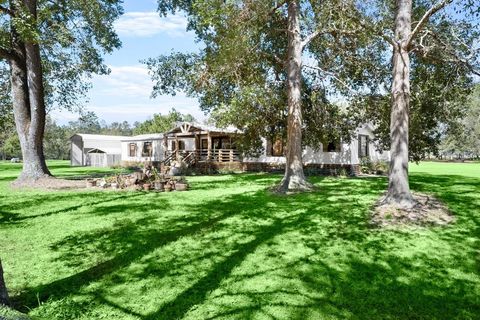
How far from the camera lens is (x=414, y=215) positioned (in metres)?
9.13

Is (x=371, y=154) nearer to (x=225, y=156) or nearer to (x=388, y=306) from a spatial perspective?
(x=225, y=156)

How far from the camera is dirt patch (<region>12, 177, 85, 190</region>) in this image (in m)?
16.7

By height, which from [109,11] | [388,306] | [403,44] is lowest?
[388,306]

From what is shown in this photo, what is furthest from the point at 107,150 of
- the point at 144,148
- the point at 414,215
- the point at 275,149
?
the point at 414,215

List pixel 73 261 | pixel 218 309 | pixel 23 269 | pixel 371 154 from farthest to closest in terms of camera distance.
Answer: pixel 371 154 < pixel 73 261 < pixel 23 269 < pixel 218 309

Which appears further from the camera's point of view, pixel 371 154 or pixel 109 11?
pixel 371 154

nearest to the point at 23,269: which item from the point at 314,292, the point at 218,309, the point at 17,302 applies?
the point at 17,302

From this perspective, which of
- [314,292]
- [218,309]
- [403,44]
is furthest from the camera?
[403,44]

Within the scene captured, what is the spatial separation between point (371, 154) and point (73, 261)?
87.1 feet

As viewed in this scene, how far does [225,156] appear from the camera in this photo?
31281 millimetres

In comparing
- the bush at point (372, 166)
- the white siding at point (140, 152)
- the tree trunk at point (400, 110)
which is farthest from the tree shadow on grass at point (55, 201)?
the white siding at point (140, 152)

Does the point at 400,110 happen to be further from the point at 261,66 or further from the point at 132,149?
the point at 132,149

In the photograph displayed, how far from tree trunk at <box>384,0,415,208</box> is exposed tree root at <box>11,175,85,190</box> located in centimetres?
1392

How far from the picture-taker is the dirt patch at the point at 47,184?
54.9 ft
